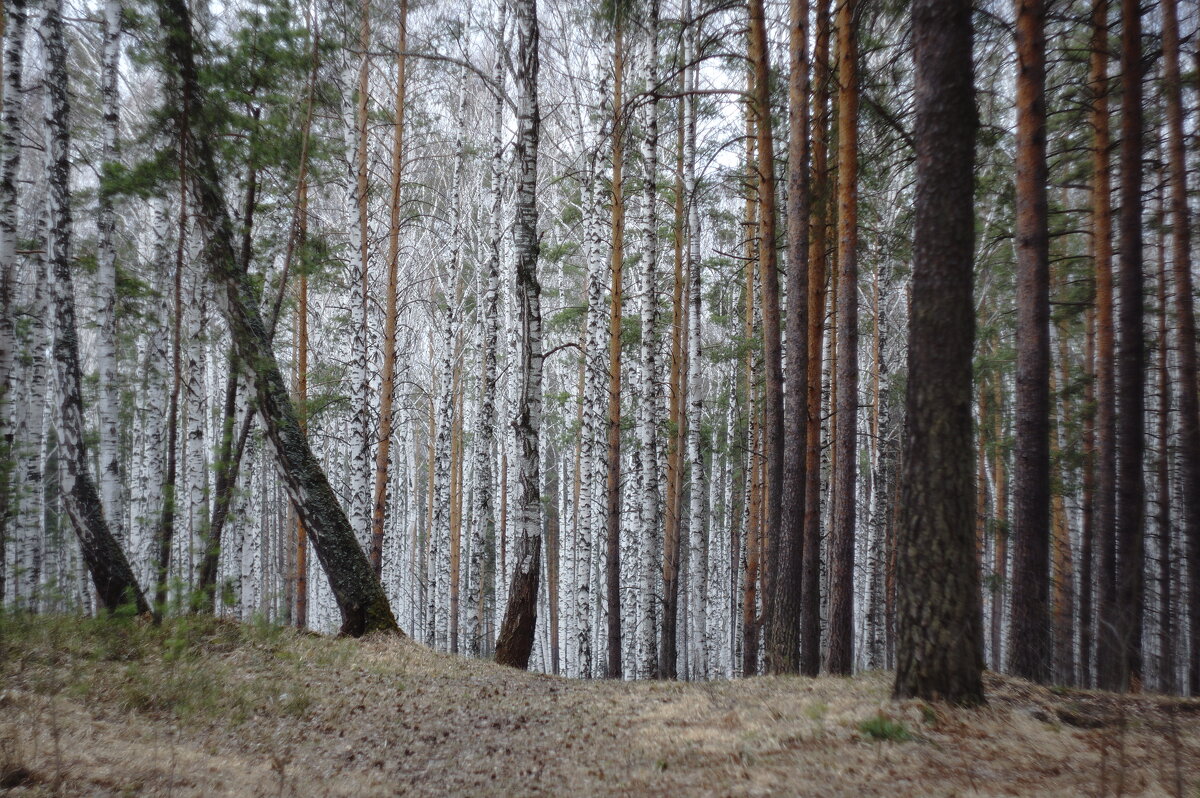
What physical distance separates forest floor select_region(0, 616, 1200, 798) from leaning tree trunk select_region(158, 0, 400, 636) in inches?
61.1

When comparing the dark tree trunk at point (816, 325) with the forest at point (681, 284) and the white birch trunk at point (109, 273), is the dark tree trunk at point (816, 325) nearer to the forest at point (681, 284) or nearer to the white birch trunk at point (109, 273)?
the forest at point (681, 284)

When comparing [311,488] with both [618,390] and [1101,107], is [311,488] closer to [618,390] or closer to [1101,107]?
[618,390]

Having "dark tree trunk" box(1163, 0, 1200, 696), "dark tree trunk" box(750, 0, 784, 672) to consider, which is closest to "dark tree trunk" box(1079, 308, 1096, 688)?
"dark tree trunk" box(1163, 0, 1200, 696)

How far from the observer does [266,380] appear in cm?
811

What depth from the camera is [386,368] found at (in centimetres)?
1236

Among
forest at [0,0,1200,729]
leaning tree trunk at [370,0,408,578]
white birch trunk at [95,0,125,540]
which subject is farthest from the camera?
leaning tree trunk at [370,0,408,578]

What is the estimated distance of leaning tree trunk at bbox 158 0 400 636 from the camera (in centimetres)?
762

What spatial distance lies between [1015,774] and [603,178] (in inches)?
394

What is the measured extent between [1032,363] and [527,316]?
6136 millimetres

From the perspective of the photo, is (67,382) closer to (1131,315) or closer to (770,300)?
(770,300)

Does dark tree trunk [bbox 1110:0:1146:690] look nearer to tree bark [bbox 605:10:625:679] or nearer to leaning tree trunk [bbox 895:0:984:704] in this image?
leaning tree trunk [bbox 895:0:984:704]

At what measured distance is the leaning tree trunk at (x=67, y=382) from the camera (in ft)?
22.8

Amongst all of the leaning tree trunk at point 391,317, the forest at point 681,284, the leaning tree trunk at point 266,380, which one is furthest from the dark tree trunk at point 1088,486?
the leaning tree trunk at point 391,317

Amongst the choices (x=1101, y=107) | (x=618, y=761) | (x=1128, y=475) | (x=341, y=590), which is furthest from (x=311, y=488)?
(x=1101, y=107)
